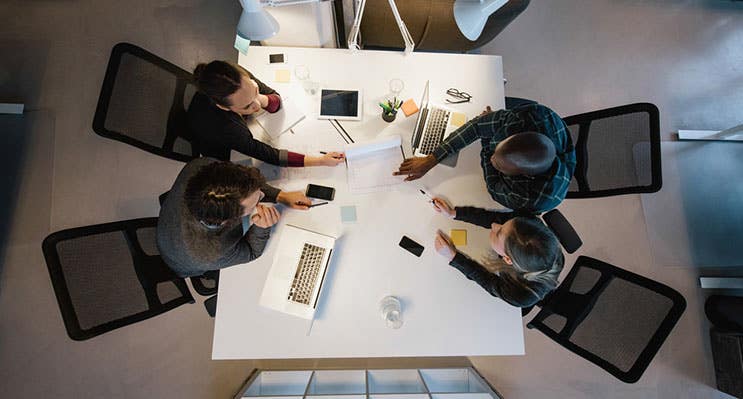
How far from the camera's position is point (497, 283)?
4.91 ft

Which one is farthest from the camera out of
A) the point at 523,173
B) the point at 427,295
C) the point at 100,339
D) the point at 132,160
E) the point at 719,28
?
the point at 719,28

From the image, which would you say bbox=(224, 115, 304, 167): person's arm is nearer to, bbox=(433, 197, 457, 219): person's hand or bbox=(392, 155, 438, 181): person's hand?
bbox=(392, 155, 438, 181): person's hand

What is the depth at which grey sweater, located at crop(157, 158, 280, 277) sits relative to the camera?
4.49 ft

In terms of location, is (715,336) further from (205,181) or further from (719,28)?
(205,181)

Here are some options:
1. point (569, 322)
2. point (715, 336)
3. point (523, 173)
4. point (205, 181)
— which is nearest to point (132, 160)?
point (205, 181)

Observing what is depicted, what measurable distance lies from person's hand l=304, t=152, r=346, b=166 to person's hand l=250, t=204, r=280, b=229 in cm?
27

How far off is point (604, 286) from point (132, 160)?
2.86 metres

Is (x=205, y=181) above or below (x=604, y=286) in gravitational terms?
above

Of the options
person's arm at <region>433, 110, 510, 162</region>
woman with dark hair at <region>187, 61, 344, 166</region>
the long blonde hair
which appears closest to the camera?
the long blonde hair

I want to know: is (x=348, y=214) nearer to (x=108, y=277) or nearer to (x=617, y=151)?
(x=108, y=277)

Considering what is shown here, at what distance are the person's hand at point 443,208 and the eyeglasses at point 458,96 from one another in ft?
1.66

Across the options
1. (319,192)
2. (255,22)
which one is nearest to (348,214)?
(319,192)

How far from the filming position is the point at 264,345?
1.51m

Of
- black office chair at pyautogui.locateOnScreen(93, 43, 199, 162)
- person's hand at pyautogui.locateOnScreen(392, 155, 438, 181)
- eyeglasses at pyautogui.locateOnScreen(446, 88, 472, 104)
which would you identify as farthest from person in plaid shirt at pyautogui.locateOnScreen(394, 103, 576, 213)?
black office chair at pyautogui.locateOnScreen(93, 43, 199, 162)
